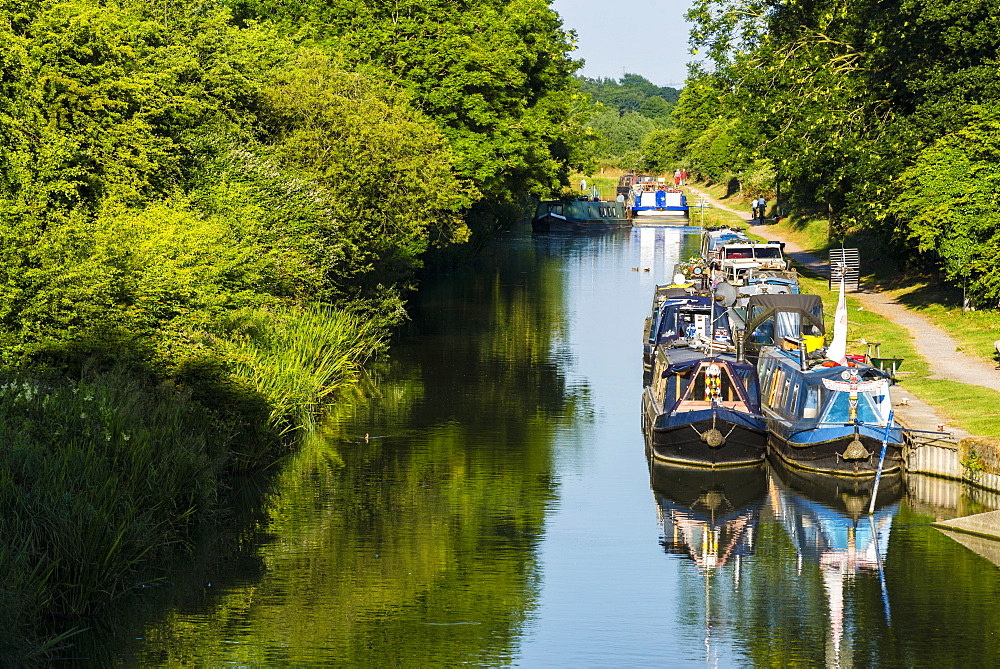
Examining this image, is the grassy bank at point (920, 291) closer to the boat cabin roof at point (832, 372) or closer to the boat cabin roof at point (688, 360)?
the boat cabin roof at point (832, 372)

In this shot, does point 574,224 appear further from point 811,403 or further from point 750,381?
point 811,403

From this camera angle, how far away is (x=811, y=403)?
2752 cm

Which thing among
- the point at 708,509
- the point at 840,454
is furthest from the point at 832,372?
the point at 708,509

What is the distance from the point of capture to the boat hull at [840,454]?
26594 mm

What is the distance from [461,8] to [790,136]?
21.3 m

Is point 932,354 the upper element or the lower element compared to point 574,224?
lower

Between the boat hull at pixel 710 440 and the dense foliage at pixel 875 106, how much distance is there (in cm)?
1387

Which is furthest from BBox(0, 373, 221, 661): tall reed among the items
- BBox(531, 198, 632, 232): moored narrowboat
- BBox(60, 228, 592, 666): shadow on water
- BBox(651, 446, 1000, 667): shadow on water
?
BBox(531, 198, 632, 232): moored narrowboat

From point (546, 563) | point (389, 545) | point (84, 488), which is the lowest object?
point (546, 563)

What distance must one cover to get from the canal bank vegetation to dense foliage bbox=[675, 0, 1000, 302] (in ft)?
49.1

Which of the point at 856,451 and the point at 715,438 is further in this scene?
the point at 715,438

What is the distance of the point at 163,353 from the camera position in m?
24.1

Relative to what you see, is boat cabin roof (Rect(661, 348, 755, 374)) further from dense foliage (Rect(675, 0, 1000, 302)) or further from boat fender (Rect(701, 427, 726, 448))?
dense foliage (Rect(675, 0, 1000, 302))

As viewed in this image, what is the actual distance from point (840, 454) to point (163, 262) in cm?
1402
